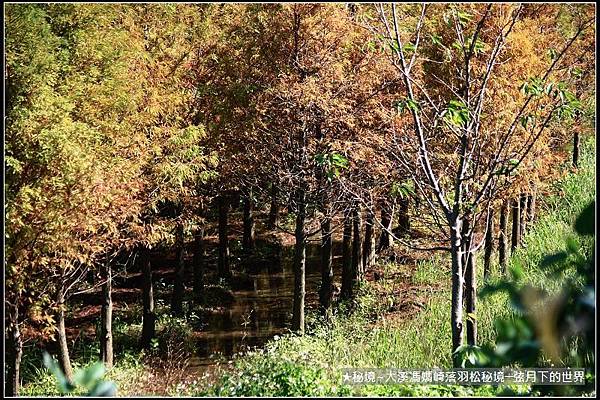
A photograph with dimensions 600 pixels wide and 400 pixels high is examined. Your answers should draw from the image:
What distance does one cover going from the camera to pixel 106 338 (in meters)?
10.6

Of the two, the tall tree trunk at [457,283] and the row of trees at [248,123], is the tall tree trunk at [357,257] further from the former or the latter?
the tall tree trunk at [457,283]

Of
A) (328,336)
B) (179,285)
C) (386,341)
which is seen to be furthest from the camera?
(179,285)

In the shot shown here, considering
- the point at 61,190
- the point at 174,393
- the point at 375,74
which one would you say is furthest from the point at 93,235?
the point at 375,74

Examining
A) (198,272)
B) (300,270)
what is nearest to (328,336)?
(300,270)

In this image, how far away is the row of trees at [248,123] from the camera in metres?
7.61

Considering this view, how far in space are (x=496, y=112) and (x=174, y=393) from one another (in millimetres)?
5201

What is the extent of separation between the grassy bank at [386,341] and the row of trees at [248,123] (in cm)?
54

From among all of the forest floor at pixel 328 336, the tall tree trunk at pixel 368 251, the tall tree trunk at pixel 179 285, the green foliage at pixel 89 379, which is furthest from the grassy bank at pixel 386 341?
the tall tree trunk at pixel 179 285

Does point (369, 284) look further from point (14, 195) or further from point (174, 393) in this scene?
point (14, 195)

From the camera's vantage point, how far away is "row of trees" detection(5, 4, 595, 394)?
761cm

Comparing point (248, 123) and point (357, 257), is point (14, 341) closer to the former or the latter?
point (248, 123)

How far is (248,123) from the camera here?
36.9 feet

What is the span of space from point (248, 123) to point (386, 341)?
5050 mm

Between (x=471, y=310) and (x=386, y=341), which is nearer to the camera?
(x=471, y=310)
